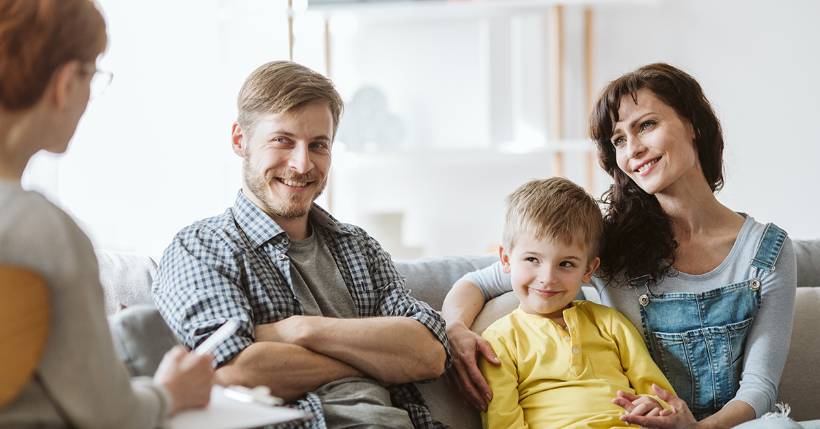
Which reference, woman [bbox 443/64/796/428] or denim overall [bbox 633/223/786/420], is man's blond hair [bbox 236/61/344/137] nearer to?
woman [bbox 443/64/796/428]

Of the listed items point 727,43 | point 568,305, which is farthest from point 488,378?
point 727,43

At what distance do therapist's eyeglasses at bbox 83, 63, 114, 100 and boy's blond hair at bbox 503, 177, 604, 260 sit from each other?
89 centimetres

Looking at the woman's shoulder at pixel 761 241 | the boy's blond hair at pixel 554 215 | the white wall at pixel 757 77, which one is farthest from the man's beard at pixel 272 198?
the white wall at pixel 757 77

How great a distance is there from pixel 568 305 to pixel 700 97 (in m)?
0.56

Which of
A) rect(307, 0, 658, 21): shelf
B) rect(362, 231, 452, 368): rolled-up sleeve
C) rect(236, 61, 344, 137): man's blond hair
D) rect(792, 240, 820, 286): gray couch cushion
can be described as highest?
rect(307, 0, 658, 21): shelf

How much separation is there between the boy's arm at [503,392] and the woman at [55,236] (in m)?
0.86

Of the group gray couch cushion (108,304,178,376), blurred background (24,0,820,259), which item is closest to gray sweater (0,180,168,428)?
gray couch cushion (108,304,178,376)

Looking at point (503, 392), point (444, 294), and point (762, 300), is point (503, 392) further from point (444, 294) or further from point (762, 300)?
→ point (762, 300)

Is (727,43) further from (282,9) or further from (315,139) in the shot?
(315,139)

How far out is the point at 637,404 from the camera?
1.67 metres

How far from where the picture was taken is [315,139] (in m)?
1.80

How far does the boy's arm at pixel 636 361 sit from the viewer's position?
1.77m

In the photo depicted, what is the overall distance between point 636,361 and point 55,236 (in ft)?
4.00

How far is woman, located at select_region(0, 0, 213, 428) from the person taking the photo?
94 cm
